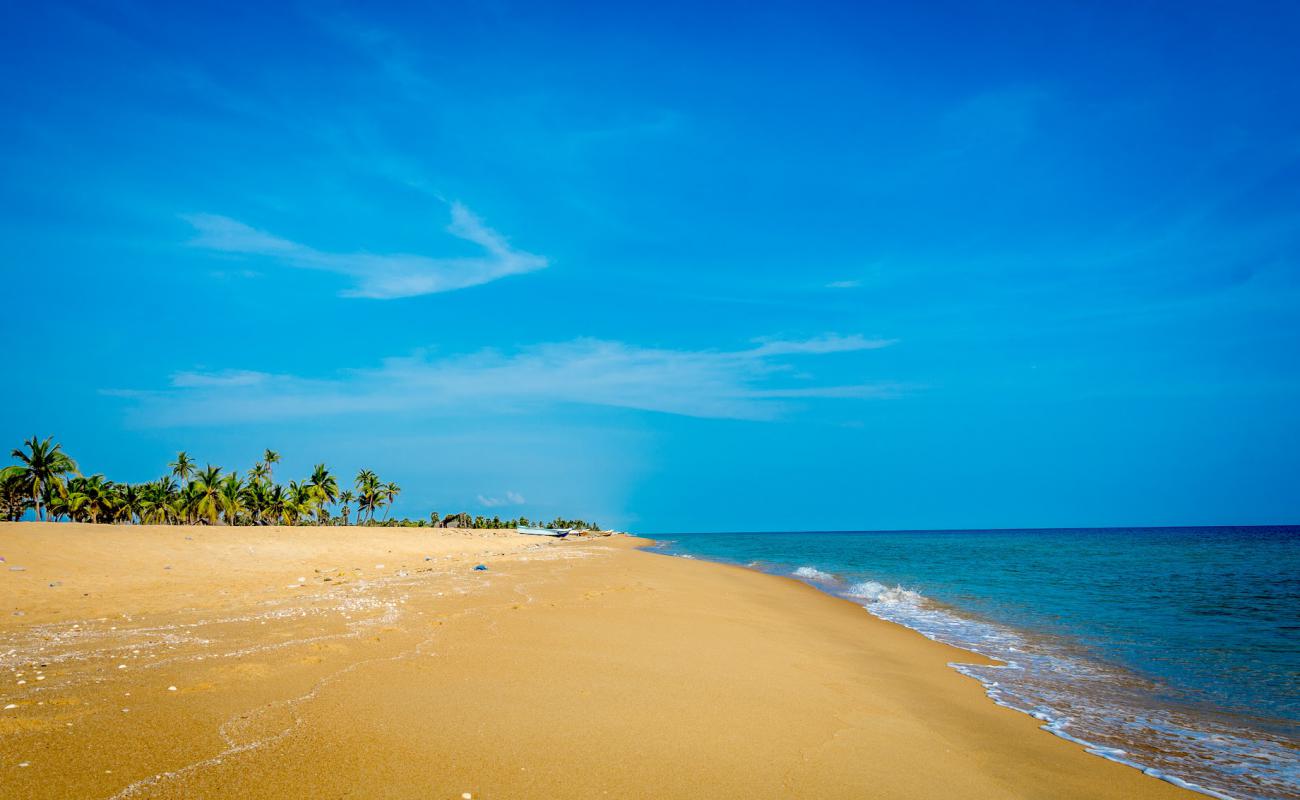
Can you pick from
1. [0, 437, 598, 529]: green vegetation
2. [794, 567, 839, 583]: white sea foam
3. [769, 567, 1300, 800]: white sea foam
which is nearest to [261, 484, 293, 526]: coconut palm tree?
[0, 437, 598, 529]: green vegetation

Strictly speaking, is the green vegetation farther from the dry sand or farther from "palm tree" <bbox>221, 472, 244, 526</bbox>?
the dry sand

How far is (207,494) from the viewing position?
228 ft

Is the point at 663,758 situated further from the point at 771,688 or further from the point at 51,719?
the point at 51,719

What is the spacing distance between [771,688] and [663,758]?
324cm

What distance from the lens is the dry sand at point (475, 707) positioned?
186 inches

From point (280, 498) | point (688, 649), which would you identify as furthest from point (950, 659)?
point (280, 498)

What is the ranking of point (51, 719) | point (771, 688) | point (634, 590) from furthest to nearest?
point (634, 590), point (771, 688), point (51, 719)

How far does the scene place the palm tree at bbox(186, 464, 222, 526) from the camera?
227 feet

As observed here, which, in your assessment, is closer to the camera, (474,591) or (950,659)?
(950,659)

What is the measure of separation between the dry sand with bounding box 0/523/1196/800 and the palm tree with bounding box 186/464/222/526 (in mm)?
66789

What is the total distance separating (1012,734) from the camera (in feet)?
25.4

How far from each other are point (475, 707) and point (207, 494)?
81.0m

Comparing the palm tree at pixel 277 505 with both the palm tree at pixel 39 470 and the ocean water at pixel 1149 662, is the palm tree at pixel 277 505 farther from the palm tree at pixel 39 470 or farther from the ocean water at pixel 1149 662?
the ocean water at pixel 1149 662

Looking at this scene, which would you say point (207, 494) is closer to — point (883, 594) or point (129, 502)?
point (129, 502)
